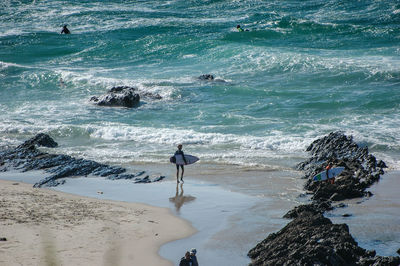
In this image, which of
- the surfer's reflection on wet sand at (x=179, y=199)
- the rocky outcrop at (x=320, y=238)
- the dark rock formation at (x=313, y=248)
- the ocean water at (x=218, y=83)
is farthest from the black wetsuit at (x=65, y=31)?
the dark rock formation at (x=313, y=248)

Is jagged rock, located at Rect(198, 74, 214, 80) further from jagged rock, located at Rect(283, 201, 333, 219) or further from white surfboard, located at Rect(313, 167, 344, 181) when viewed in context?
jagged rock, located at Rect(283, 201, 333, 219)

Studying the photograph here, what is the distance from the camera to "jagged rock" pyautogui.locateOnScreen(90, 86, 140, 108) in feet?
75.0

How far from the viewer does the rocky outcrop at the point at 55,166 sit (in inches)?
561

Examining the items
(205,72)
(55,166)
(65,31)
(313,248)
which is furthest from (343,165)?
(65,31)

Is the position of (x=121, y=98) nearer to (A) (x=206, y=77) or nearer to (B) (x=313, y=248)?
(A) (x=206, y=77)

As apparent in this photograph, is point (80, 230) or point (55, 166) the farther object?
point (55, 166)

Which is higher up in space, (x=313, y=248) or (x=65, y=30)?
(x=65, y=30)

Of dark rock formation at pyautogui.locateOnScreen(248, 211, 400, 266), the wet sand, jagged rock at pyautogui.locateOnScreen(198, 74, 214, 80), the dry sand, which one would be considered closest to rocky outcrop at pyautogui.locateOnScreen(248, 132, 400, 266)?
dark rock formation at pyautogui.locateOnScreen(248, 211, 400, 266)

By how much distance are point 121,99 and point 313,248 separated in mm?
16237

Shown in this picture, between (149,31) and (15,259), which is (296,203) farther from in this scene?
(149,31)

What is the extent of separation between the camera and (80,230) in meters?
10.2

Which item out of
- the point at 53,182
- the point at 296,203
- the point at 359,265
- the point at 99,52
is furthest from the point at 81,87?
the point at 359,265

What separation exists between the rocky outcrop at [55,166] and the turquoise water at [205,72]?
1.34 metres

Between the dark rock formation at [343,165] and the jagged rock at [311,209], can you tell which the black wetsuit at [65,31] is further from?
the jagged rock at [311,209]
